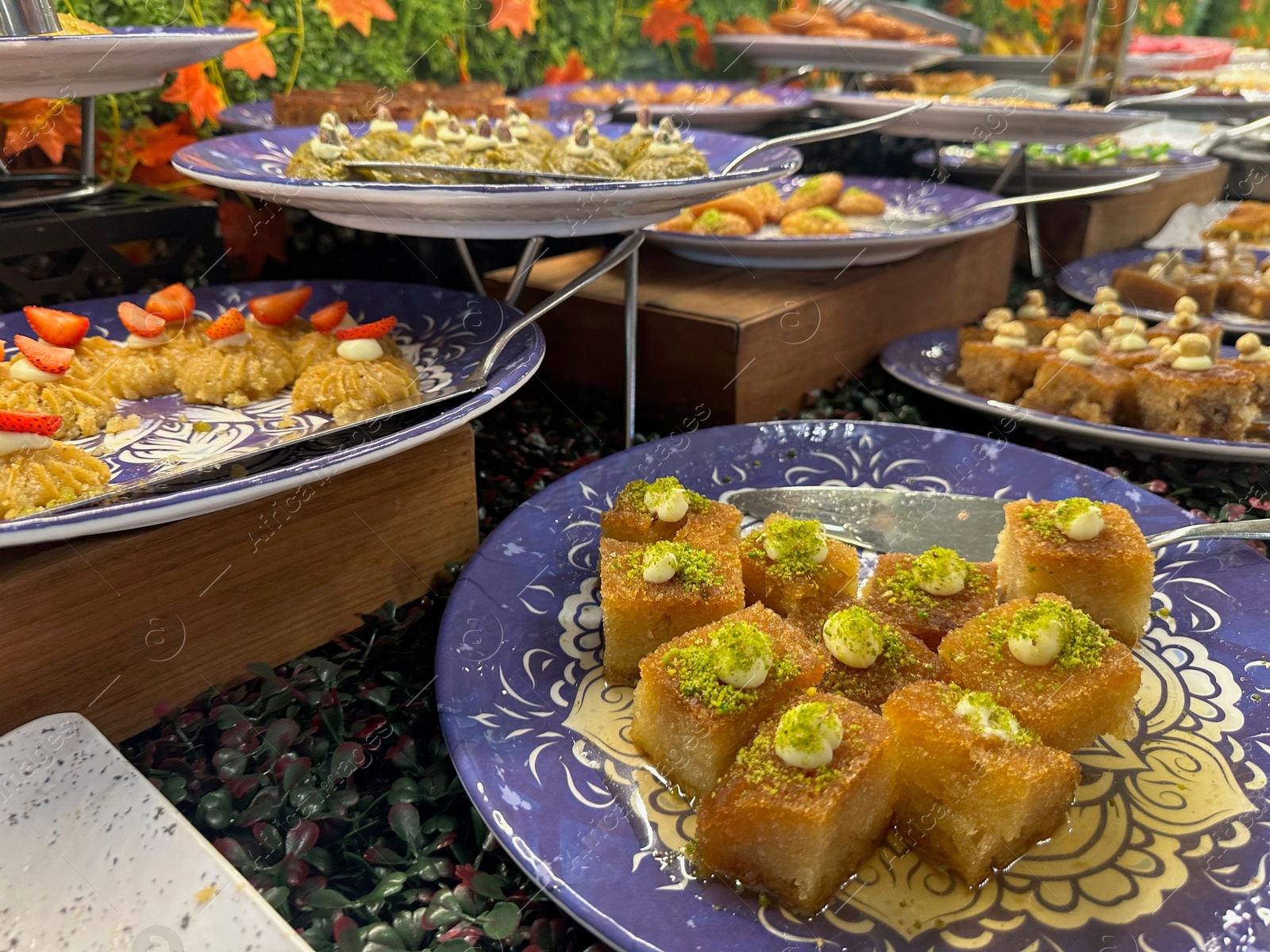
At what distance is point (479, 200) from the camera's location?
99 centimetres

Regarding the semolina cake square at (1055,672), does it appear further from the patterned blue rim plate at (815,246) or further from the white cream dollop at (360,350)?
the patterned blue rim plate at (815,246)

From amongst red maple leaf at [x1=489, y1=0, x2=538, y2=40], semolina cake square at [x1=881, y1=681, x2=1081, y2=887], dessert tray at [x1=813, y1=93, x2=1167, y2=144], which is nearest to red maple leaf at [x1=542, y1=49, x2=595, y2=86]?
red maple leaf at [x1=489, y1=0, x2=538, y2=40]

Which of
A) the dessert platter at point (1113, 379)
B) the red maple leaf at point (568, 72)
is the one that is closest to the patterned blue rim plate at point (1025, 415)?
the dessert platter at point (1113, 379)

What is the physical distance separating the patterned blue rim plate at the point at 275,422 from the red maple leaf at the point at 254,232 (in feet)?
1.32

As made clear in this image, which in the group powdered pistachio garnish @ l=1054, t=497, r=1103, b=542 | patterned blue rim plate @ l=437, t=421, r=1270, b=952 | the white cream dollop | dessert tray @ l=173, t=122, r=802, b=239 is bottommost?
patterned blue rim plate @ l=437, t=421, r=1270, b=952

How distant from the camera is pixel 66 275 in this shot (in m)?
1.43

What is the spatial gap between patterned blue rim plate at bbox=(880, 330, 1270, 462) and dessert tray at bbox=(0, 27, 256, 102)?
120 cm

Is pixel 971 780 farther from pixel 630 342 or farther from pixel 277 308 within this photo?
pixel 277 308

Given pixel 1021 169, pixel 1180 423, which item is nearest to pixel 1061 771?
pixel 1180 423

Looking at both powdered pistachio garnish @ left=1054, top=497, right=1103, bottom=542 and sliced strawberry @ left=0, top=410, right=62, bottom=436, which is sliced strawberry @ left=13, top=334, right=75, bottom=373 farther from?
powdered pistachio garnish @ left=1054, top=497, right=1103, bottom=542

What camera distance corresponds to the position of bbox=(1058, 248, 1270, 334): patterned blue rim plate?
199cm

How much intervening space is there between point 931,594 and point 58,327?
1.14 metres

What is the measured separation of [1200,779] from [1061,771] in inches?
6.9

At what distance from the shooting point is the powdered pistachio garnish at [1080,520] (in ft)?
3.34
